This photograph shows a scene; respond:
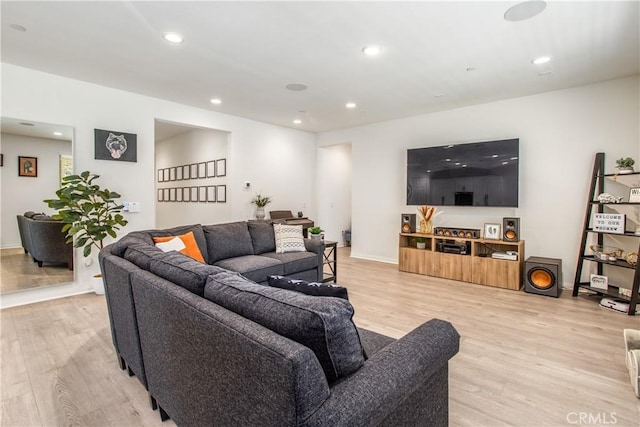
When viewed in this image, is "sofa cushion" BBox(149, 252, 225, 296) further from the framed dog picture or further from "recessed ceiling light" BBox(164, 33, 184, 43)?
the framed dog picture

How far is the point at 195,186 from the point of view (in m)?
6.77

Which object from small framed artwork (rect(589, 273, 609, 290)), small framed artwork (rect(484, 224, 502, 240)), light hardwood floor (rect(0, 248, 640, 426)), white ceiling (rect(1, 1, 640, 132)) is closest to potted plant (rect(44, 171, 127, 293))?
light hardwood floor (rect(0, 248, 640, 426))

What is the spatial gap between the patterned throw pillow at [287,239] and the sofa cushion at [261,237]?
0.09m

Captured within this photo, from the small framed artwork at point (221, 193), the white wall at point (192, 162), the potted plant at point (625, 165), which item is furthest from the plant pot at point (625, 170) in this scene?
the small framed artwork at point (221, 193)

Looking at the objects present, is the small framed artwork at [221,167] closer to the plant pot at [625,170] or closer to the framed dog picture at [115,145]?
the framed dog picture at [115,145]

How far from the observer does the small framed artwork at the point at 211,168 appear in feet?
20.2

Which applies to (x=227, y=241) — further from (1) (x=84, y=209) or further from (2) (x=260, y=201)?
(2) (x=260, y=201)

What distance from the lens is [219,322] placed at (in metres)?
1.06

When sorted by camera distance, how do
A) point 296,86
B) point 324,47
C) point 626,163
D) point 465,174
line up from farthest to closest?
1. point 465,174
2. point 296,86
3. point 626,163
4. point 324,47

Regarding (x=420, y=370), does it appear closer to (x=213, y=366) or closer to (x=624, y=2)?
(x=213, y=366)

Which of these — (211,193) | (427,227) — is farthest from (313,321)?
(211,193)

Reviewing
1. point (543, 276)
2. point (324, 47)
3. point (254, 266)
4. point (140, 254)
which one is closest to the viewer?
point (140, 254)

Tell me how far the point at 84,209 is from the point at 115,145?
0.97 metres

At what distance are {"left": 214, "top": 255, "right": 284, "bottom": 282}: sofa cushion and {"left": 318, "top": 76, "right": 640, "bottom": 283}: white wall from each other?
2943mm
